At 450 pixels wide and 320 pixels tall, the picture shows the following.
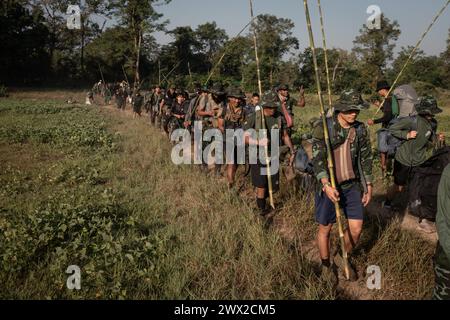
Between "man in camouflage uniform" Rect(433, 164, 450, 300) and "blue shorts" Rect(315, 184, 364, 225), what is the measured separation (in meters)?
1.06

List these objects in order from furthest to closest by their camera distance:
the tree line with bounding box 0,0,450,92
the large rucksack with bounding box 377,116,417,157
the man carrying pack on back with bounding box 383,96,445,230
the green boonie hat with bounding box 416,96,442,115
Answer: the tree line with bounding box 0,0,450,92
the large rucksack with bounding box 377,116,417,157
the man carrying pack on back with bounding box 383,96,445,230
the green boonie hat with bounding box 416,96,442,115

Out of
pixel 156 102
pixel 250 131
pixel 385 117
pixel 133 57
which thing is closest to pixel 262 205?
pixel 250 131

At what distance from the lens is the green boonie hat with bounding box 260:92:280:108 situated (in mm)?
5332

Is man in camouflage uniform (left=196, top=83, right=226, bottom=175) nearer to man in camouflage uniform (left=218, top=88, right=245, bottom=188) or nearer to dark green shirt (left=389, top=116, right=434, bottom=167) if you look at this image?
man in camouflage uniform (left=218, top=88, right=245, bottom=188)

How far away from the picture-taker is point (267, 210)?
A: 5836 mm

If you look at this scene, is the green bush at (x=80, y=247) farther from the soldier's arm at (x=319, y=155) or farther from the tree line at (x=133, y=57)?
the tree line at (x=133, y=57)

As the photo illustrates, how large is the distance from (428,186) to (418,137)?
1.14 metres

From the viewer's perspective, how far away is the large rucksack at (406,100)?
670cm

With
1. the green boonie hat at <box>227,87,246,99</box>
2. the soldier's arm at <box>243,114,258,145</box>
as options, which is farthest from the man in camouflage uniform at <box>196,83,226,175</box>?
the soldier's arm at <box>243,114,258,145</box>

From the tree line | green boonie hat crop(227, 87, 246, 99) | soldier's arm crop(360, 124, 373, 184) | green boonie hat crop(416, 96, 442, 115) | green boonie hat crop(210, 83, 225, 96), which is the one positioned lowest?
soldier's arm crop(360, 124, 373, 184)

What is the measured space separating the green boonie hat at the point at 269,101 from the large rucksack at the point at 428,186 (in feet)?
7.28

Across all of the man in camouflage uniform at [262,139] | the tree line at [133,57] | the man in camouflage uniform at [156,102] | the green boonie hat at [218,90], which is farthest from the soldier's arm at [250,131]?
the tree line at [133,57]

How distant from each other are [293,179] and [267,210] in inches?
46.3
